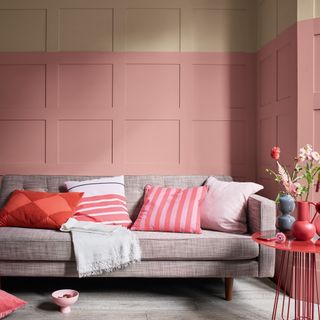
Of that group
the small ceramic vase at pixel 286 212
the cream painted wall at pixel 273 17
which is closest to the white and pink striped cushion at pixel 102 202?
the small ceramic vase at pixel 286 212

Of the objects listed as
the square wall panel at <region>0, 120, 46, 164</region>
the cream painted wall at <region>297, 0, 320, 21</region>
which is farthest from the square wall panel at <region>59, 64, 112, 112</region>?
the cream painted wall at <region>297, 0, 320, 21</region>

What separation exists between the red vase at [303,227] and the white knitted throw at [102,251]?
1.00 m

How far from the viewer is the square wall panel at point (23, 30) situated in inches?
136

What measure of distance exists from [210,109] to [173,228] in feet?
4.14

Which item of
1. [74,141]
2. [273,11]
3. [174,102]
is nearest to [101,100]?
[74,141]

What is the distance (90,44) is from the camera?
3.46m

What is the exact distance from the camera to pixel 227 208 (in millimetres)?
2787

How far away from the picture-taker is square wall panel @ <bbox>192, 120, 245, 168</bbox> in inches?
137

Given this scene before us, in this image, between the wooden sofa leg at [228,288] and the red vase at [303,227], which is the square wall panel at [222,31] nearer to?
the red vase at [303,227]

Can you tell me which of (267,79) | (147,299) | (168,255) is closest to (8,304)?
(147,299)

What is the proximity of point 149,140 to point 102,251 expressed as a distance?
1.28m

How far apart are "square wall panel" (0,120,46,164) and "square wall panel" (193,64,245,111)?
1.44 m

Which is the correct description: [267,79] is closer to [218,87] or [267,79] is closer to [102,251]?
[218,87]

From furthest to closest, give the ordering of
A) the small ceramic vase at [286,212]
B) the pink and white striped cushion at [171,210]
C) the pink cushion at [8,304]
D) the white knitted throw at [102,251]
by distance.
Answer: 1. the pink and white striped cushion at [171,210]
2. the white knitted throw at [102,251]
3. the pink cushion at [8,304]
4. the small ceramic vase at [286,212]
